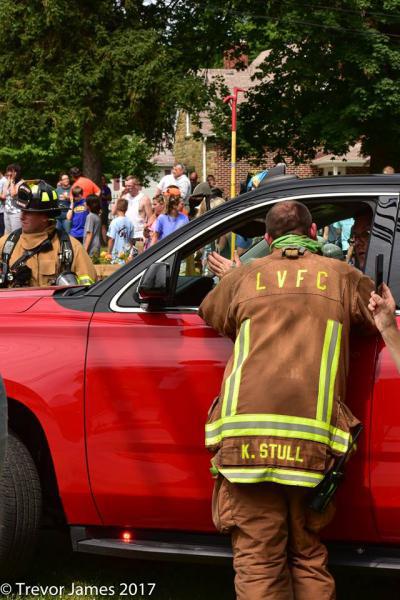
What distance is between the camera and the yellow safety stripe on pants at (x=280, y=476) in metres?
3.90

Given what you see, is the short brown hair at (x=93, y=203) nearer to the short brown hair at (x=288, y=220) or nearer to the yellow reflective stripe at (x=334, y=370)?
the short brown hair at (x=288, y=220)

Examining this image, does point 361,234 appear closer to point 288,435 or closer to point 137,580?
point 288,435

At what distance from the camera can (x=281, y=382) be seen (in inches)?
155

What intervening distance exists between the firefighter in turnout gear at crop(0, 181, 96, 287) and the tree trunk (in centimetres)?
3075

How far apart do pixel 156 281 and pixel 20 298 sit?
0.88 m

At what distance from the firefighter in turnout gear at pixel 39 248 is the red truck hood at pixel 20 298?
155 centimetres

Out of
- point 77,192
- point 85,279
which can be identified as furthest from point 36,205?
point 77,192

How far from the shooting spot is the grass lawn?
5.00m

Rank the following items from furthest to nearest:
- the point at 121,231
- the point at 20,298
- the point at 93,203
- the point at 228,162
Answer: the point at 228,162 < the point at 121,231 < the point at 93,203 < the point at 20,298

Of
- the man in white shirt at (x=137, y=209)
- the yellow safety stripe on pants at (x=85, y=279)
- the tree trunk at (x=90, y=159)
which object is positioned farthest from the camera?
the tree trunk at (x=90, y=159)

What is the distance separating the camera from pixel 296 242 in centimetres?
412

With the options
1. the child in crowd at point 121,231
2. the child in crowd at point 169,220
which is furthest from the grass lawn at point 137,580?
the child in crowd at point 121,231

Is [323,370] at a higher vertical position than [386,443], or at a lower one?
higher

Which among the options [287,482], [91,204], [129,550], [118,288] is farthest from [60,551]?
[91,204]
